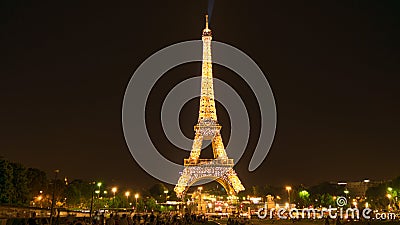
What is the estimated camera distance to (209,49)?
282ft

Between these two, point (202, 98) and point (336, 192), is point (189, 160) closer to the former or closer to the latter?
point (202, 98)

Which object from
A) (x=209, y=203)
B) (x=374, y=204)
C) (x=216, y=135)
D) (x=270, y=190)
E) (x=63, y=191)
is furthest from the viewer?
(x=270, y=190)

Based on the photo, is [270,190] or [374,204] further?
[270,190]

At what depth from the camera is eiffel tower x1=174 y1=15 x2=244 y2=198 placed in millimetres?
84125

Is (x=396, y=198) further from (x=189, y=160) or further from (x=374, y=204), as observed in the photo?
(x=189, y=160)

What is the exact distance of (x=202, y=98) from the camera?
3342 inches

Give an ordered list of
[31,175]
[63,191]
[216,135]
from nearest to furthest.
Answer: [31,175] → [63,191] → [216,135]

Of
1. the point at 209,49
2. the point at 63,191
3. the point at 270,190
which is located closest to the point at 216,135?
the point at 209,49

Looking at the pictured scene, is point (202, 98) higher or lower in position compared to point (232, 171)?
higher

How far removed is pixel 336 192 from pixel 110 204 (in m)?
74.6

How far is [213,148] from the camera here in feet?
285

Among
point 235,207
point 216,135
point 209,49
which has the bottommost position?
point 235,207

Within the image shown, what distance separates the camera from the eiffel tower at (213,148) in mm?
84125

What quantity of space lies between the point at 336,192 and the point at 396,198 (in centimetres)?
5606
